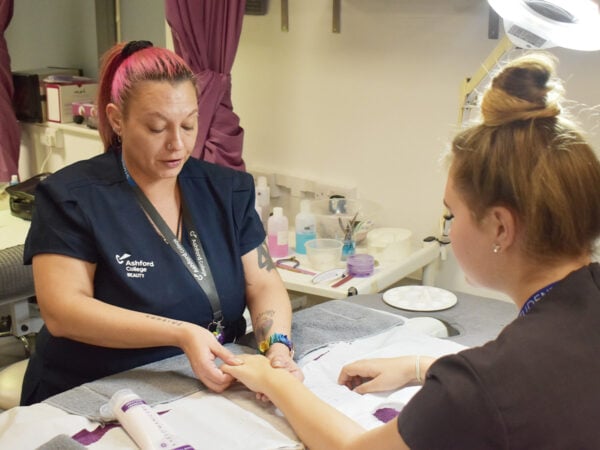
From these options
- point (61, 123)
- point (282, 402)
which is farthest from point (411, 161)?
point (61, 123)

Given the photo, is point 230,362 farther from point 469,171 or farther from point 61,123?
point 61,123

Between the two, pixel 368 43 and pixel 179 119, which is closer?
pixel 179 119

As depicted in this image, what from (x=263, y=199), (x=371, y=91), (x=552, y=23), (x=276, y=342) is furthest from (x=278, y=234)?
(x=552, y=23)

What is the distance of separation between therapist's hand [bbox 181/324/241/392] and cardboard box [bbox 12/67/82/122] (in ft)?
8.39

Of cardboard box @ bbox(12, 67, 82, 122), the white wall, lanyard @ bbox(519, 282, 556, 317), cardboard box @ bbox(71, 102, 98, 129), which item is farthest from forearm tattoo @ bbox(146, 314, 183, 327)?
cardboard box @ bbox(12, 67, 82, 122)

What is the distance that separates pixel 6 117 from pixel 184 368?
8.25ft

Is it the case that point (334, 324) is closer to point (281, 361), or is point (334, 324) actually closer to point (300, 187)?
point (281, 361)

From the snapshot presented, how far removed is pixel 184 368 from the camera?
1.42 m

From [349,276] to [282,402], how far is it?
1.05 metres

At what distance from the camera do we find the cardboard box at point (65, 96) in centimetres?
348

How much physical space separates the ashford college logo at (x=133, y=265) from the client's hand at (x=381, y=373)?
0.45 m

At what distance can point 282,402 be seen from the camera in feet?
4.01

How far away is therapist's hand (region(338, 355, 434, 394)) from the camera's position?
1.35 metres

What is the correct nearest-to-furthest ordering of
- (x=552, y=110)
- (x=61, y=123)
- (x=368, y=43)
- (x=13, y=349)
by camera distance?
(x=552, y=110)
(x=368, y=43)
(x=13, y=349)
(x=61, y=123)
